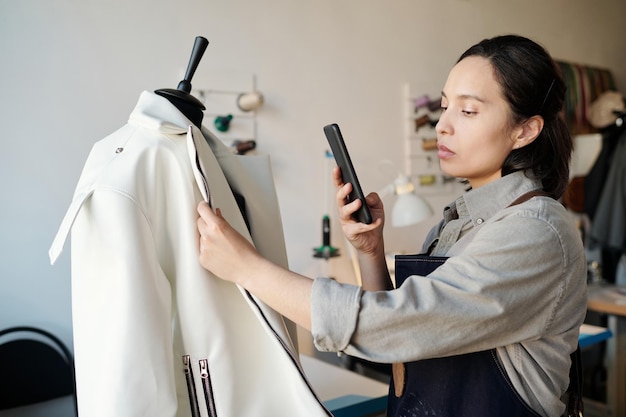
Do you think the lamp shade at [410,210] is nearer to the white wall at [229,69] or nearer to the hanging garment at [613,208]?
the white wall at [229,69]

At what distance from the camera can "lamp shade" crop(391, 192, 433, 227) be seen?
2502mm

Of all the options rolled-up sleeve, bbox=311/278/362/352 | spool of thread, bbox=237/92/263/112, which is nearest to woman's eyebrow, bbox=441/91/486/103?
rolled-up sleeve, bbox=311/278/362/352

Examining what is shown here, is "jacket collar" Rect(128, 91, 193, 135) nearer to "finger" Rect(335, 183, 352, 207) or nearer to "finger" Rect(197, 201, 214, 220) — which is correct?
"finger" Rect(197, 201, 214, 220)

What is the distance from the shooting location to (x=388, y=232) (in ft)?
9.90

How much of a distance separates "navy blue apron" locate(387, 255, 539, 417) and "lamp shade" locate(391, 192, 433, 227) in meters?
1.44

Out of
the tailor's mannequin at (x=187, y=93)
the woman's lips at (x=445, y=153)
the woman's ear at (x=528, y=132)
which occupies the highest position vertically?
the tailor's mannequin at (x=187, y=93)

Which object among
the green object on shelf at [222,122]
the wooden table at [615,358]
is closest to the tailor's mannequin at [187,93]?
the green object on shelf at [222,122]

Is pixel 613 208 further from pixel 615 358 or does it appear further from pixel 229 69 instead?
pixel 229 69

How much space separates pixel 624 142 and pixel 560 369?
321cm

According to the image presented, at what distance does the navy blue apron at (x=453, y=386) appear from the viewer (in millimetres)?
920

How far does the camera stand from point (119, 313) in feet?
2.74

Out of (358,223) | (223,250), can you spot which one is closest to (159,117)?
(223,250)

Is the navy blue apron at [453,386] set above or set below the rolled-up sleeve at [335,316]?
below

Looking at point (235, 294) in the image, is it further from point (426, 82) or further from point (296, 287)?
point (426, 82)
